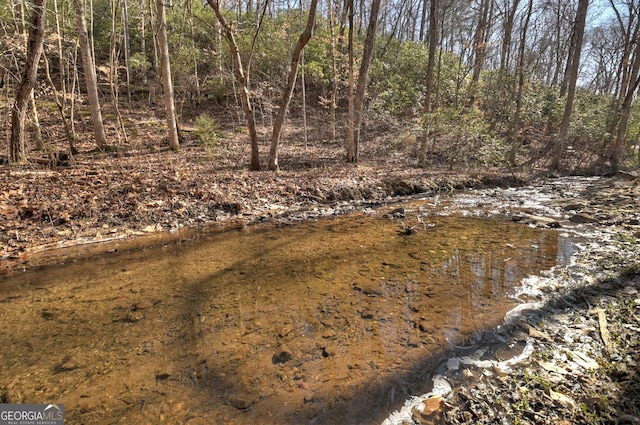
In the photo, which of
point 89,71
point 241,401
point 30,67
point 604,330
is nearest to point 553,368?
point 604,330

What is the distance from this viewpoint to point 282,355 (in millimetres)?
3447

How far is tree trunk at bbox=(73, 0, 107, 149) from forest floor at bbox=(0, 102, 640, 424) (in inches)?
32.1

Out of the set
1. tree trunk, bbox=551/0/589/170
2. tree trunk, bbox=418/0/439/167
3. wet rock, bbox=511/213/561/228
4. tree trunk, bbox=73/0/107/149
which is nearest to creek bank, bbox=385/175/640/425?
wet rock, bbox=511/213/561/228

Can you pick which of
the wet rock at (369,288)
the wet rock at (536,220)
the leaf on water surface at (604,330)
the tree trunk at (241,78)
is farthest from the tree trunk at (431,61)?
the leaf on water surface at (604,330)

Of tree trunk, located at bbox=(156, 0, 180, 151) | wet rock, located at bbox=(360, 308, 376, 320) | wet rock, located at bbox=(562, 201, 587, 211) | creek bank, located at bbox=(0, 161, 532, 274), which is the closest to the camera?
wet rock, located at bbox=(360, 308, 376, 320)

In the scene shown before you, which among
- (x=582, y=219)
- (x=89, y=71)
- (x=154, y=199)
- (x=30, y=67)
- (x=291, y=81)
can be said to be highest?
(x=89, y=71)

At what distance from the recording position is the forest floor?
2.73 m

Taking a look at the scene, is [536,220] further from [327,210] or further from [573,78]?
[573,78]

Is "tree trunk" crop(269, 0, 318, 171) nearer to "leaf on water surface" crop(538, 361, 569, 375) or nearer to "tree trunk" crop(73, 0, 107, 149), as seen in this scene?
"tree trunk" crop(73, 0, 107, 149)

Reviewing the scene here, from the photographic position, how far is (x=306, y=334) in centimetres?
379

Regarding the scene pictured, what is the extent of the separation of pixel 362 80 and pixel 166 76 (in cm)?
769

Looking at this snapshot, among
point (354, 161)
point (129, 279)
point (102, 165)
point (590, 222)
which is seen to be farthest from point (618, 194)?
point (102, 165)

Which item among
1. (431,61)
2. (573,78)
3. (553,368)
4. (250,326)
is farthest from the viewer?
(573,78)

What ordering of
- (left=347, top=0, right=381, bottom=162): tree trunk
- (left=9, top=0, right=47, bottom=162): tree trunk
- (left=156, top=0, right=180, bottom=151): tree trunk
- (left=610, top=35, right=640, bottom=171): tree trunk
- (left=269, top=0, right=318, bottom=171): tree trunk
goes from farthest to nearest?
(left=610, top=35, right=640, bottom=171): tree trunk
(left=347, top=0, right=381, bottom=162): tree trunk
(left=156, top=0, right=180, bottom=151): tree trunk
(left=269, top=0, right=318, bottom=171): tree trunk
(left=9, top=0, right=47, bottom=162): tree trunk
